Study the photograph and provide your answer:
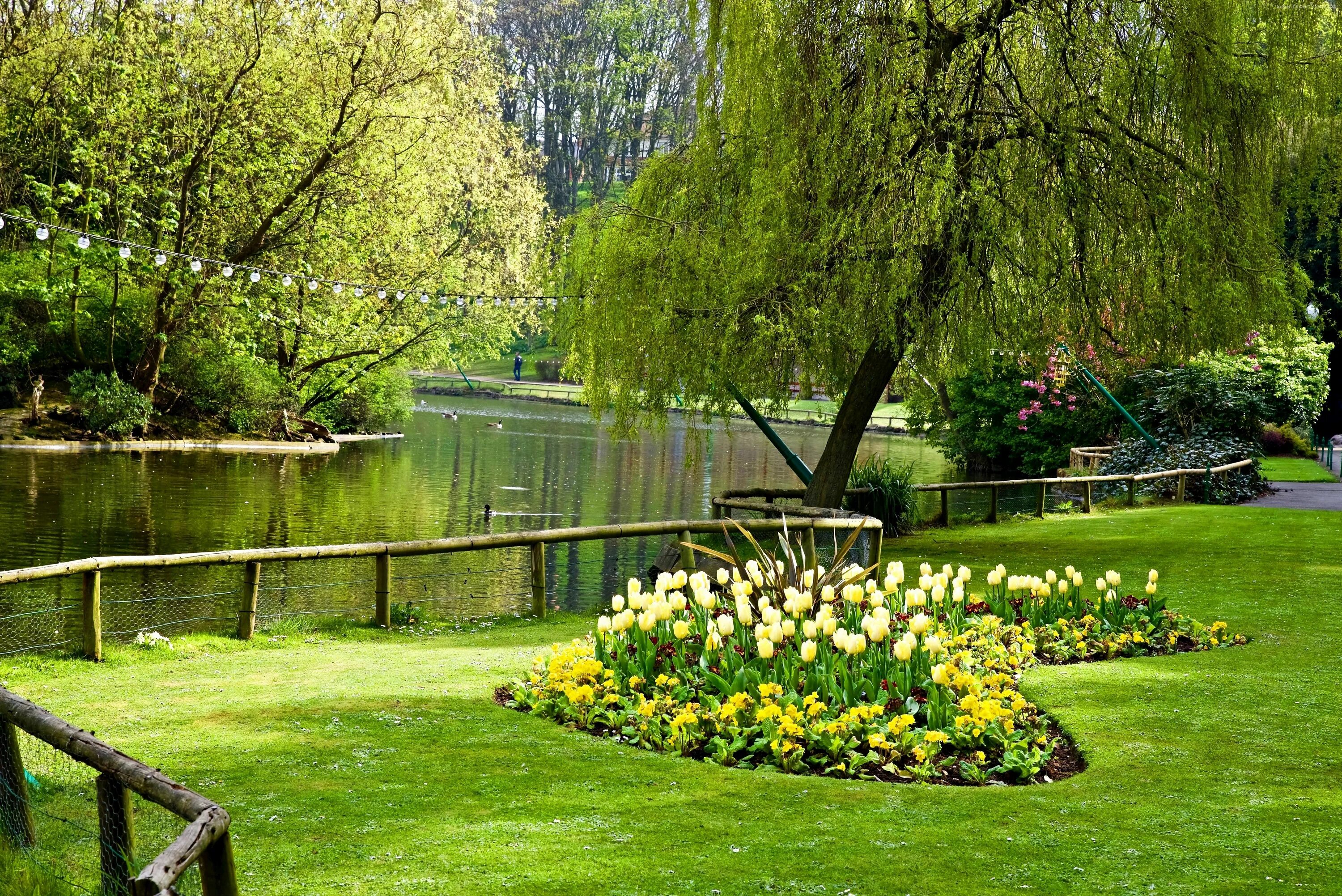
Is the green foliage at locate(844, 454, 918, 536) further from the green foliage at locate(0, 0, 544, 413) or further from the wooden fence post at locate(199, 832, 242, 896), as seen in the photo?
the green foliage at locate(0, 0, 544, 413)

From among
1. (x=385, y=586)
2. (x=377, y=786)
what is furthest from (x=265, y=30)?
(x=377, y=786)

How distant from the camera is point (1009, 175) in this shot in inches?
505

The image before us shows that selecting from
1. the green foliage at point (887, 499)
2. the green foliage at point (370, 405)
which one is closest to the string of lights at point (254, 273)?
the green foliage at point (370, 405)

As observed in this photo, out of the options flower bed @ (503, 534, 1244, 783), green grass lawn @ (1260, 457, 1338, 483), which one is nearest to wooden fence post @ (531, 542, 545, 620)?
flower bed @ (503, 534, 1244, 783)

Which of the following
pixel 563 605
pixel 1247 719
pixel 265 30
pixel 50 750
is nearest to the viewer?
pixel 50 750

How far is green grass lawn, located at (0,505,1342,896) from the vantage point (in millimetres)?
4477

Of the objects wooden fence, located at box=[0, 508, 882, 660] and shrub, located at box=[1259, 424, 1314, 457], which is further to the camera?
shrub, located at box=[1259, 424, 1314, 457]

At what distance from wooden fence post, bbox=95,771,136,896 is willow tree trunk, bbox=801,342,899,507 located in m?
11.6

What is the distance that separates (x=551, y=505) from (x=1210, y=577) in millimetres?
13344

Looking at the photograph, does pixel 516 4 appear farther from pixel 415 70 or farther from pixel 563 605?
pixel 563 605

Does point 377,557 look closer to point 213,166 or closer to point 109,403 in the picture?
point 109,403

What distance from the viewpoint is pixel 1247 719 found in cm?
682

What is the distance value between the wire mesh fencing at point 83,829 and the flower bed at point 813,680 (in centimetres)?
266

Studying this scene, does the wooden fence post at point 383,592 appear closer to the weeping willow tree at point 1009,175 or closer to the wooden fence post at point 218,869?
the weeping willow tree at point 1009,175
